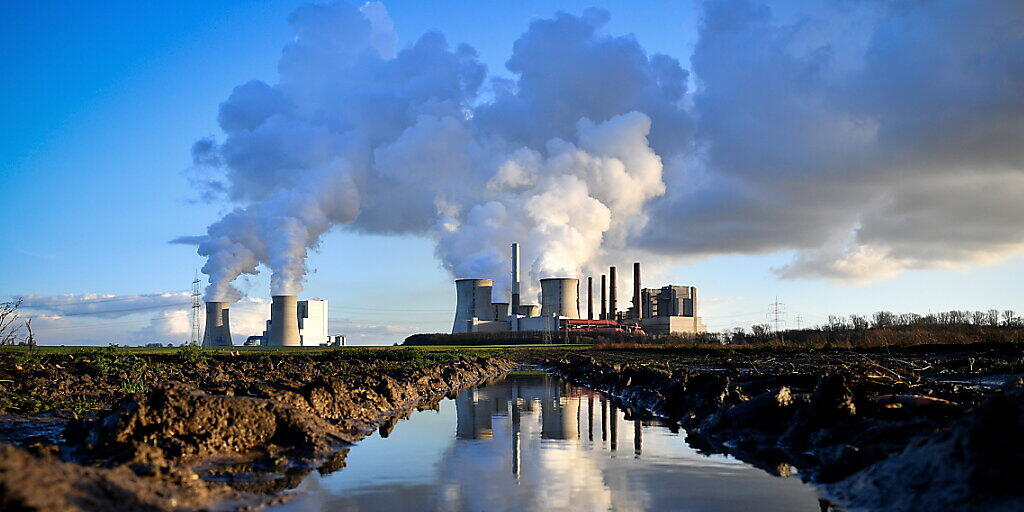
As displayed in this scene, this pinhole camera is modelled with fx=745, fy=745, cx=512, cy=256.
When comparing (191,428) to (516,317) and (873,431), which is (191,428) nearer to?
(873,431)

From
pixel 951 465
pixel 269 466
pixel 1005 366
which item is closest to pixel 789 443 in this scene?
pixel 951 465

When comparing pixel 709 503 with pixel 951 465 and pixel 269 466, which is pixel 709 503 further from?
pixel 269 466

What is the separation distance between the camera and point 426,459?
31.7 ft

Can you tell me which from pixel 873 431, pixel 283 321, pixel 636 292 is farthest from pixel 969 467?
pixel 636 292

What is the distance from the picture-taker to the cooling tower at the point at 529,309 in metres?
101

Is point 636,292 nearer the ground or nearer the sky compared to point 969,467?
nearer the sky

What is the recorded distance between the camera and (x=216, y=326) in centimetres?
7862

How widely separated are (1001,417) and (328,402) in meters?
10.3

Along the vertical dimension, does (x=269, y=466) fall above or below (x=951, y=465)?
below

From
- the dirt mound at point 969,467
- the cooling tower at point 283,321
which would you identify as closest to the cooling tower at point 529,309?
the cooling tower at point 283,321

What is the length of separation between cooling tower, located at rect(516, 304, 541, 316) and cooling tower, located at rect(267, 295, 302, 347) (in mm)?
32892

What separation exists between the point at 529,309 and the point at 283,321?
3661cm

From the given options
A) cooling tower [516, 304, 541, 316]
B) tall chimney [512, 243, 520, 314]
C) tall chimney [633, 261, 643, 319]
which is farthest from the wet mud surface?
tall chimney [633, 261, 643, 319]

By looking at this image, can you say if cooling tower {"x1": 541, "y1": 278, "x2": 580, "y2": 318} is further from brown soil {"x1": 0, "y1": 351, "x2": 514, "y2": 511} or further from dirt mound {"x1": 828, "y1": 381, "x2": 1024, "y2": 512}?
dirt mound {"x1": 828, "y1": 381, "x2": 1024, "y2": 512}
